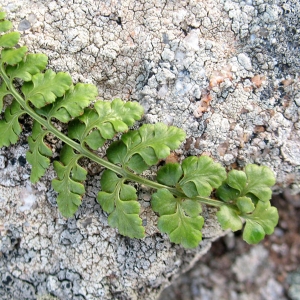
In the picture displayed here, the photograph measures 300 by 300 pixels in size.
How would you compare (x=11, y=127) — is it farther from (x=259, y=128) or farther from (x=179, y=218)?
(x=259, y=128)

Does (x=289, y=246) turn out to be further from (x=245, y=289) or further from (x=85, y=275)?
(x=85, y=275)

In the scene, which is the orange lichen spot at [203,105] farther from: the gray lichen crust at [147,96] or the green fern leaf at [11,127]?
the green fern leaf at [11,127]

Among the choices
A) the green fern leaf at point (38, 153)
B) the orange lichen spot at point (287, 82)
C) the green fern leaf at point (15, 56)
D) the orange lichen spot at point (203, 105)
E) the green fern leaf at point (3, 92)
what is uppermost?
the orange lichen spot at point (287, 82)

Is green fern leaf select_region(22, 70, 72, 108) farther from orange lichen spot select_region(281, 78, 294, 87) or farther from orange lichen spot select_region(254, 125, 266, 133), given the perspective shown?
orange lichen spot select_region(281, 78, 294, 87)

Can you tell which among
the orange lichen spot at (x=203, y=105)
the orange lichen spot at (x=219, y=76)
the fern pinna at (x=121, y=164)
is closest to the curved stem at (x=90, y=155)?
the fern pinna at (x=121, y=164)

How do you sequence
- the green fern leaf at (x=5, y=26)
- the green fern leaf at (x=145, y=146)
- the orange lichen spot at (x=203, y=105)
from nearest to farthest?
the green fern leaf at (x=145, y=146) → the green fern leaf at (x=5, y=26) → the orange lichen spot at (x=203, y=105)

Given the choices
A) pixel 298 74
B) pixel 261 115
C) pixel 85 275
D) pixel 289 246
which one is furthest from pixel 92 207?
pixel 289 246
